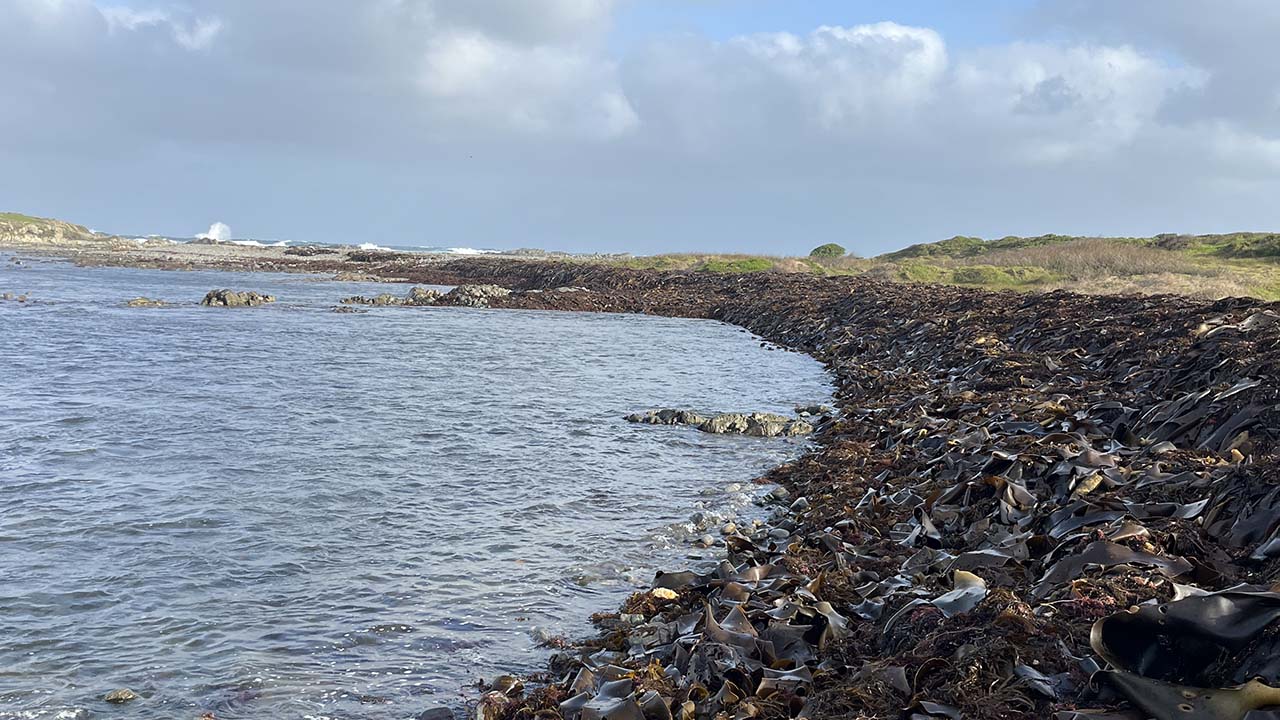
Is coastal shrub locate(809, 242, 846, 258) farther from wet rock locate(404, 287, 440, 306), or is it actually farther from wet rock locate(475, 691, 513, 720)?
wet rock locate(475, 691, 513, 720)

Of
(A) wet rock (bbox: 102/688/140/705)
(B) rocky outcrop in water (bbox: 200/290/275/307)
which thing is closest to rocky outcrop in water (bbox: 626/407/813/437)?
(A) wet rock (bbox: 102/688/140/705)

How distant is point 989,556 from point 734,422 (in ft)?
24.3

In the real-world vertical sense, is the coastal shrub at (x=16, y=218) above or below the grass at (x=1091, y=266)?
above

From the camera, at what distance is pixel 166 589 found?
246 inches

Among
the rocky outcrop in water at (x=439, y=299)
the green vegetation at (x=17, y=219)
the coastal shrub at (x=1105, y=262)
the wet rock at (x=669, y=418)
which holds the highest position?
the green vegetation at (x=17, y=219)

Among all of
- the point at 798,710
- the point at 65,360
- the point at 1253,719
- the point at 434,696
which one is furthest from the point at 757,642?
the point at 65,360

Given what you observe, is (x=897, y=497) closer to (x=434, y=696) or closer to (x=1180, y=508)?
(x=1180, y=508)

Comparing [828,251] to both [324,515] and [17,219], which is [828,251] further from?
[17,219]

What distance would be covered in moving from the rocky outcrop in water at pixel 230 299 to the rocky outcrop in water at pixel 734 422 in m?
23.5

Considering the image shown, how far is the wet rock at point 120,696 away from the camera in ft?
15.4

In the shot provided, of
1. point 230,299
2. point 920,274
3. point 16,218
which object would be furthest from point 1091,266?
point 16,218

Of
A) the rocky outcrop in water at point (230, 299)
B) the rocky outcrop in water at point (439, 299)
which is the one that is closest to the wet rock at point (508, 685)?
the rocky outcrop in water at point (230, 299)

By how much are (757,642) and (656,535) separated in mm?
3051

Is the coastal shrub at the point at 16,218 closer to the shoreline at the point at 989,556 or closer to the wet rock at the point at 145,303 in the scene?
the wet rock at the point at 145,303
